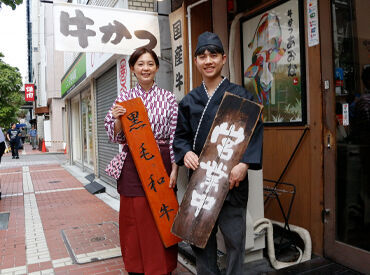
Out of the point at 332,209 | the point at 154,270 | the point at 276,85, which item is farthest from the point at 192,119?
the point at 276,85

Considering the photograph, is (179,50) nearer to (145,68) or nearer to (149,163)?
(145,68)

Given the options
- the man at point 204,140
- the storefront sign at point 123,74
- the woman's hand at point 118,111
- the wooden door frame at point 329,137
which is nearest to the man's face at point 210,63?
the man at point 204,140

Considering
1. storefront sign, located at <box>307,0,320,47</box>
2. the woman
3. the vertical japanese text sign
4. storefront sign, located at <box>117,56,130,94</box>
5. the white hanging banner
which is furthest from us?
storefront sign, located at <box>117,56,130,94</box>

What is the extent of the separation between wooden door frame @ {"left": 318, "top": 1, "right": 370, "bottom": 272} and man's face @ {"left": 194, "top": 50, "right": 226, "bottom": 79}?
158 cm

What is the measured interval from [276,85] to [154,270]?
9.48ft

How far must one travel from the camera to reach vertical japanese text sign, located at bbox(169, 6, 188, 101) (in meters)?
5.27

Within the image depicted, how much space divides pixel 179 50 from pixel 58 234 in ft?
11.6

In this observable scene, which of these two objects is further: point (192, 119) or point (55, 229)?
point (55, 229)

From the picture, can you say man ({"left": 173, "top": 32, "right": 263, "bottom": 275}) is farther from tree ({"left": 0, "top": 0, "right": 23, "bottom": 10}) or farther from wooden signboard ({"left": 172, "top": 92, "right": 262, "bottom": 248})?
tree ({"left": 0, "top": 0, "right": 23, "bottom": 10})

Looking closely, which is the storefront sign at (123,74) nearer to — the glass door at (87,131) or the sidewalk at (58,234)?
the sidewalk at (58,234)

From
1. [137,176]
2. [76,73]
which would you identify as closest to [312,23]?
[137,176]

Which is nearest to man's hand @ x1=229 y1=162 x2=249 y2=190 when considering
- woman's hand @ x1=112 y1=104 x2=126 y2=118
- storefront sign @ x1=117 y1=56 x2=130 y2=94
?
woman's hand @ x1=112 y1=104 x2=126 y2=118

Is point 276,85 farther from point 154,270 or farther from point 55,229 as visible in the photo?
point 55,229

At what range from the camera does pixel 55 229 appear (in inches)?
220
